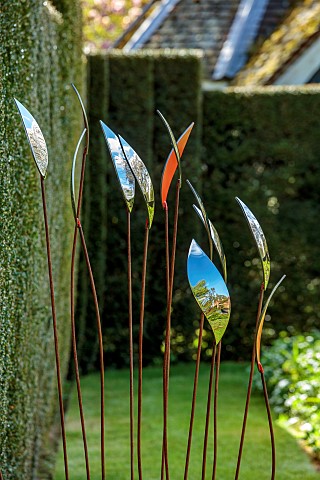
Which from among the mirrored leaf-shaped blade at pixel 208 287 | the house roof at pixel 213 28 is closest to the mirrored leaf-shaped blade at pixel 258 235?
the mirrored leaf-shaped blade at pixel 208 287

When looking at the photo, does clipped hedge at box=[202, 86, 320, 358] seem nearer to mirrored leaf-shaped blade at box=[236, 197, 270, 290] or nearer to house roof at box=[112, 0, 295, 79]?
house roof at box=[112, 0, 295, 79]

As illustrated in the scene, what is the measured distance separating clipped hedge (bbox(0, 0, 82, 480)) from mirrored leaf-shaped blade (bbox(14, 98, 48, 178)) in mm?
393

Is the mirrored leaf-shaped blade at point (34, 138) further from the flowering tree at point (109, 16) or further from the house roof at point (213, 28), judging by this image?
the flowering tree at point (109, 16)

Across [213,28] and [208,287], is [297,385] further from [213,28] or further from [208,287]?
[213,28]

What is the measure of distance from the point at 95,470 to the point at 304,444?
1566 mm

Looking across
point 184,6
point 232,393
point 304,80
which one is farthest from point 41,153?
point 184,6

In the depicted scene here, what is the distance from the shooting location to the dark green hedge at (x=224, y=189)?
826cm

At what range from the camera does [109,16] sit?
2438 cm

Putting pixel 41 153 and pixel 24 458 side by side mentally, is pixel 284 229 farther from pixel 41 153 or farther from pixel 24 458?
pixel 41 153

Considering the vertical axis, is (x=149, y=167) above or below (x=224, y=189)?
above

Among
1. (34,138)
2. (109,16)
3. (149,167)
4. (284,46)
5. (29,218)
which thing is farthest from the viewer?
(109,16)

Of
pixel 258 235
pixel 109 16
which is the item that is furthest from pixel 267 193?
pixel 109 16

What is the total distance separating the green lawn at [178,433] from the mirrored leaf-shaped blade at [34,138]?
288cm

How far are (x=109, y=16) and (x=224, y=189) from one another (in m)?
17.1
